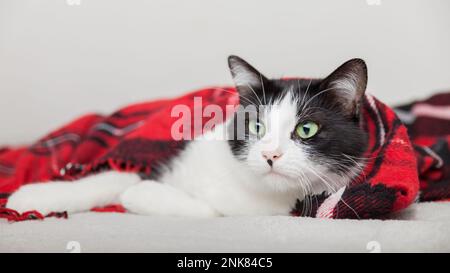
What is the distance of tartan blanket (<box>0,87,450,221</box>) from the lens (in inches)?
48.1

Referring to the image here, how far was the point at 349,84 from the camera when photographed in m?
1.21

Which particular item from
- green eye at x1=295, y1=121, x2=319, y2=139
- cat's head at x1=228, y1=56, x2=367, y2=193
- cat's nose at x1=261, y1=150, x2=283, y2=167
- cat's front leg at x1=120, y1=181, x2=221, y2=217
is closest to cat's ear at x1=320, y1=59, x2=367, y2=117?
cat's head at x1=228, y1=56, x2=367, y2=193

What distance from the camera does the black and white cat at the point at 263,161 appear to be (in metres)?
1.17

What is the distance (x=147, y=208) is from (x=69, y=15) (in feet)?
3.97

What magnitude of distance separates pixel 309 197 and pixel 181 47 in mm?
1215

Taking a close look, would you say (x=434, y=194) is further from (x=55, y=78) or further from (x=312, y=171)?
(x=55, y=78)

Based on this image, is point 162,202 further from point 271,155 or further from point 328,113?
point 328,113

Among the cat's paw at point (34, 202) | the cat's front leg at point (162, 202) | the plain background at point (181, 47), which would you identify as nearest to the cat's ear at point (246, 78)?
the cat's front leg at point (162, 202)

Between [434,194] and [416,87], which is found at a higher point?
[416,87]

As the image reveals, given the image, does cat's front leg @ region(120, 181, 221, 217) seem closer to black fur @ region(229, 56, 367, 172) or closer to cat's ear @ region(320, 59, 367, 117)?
black fur @ region(229, 56, 367, 172)

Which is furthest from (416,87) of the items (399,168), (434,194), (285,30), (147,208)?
(147,208)

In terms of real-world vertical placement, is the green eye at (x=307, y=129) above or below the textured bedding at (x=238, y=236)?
above

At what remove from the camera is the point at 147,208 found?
1.38 m

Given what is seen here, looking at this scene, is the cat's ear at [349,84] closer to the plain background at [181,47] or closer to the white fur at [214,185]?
the white fur at [214,185]
